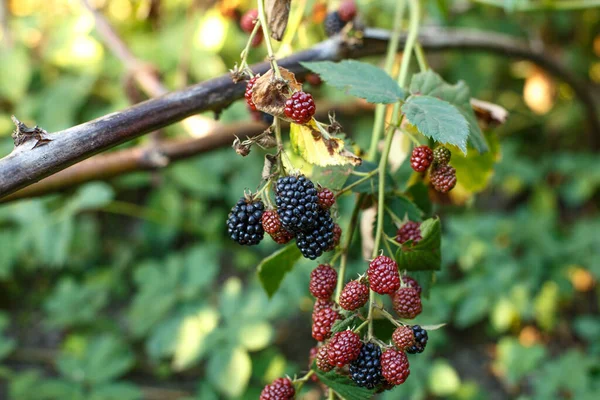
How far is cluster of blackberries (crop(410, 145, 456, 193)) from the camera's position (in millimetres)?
813

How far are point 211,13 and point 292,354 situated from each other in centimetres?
152

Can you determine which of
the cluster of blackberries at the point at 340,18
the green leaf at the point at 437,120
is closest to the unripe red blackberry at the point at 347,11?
the cluster of blackberries at the point at 340,18

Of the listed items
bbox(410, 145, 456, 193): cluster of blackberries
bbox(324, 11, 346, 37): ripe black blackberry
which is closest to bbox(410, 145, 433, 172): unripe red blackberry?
bbox(410, 145, 456, 193): cluster of blackberries

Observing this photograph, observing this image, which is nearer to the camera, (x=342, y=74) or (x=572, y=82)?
(x=342, y=74)

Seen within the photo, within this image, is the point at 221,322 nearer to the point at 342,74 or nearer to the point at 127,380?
the point at 127,380

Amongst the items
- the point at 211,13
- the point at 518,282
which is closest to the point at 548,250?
the point at 518,282

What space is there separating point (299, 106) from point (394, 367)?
35 centimetres

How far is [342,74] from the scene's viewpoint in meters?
0.92

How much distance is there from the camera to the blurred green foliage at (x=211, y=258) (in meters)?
2.04

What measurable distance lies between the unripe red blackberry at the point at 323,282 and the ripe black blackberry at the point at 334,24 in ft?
2.03

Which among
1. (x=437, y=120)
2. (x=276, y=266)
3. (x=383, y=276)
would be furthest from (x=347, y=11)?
(x=383, y=276)

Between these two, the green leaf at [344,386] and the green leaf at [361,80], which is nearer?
the green leaf at [344,386]

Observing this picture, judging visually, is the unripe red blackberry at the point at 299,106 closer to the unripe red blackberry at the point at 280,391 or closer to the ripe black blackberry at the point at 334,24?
the unripe red blackberry at the point at 280,391

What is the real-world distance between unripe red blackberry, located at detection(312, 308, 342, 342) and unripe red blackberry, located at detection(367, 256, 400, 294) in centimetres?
7
